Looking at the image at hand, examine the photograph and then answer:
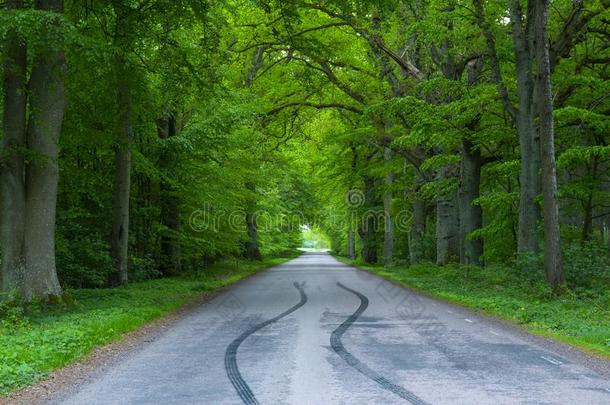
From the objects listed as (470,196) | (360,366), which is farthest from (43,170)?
(470,196)

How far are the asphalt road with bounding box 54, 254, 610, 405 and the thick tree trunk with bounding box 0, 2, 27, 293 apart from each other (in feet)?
12.2

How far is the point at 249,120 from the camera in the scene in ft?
75.8

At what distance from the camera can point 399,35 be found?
75.7 ft

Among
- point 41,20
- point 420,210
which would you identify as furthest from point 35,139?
point 420,210

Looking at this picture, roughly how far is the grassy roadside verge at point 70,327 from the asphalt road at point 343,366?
2.47 ft

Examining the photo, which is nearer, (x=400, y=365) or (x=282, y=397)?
(x=282, y=397)

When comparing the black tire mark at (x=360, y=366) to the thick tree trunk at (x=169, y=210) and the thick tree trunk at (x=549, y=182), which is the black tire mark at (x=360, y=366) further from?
the thick tree trunk at (x=169, y=210)

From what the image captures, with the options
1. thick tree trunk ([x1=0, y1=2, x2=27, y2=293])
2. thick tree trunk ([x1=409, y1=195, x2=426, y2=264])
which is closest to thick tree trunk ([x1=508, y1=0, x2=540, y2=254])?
thick tree trunk ([x1=0, y1=2, x2=27, y2=293])

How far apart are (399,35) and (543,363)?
1771cm

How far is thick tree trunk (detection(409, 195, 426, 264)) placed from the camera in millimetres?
31156

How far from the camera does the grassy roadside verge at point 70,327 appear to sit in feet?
23.9

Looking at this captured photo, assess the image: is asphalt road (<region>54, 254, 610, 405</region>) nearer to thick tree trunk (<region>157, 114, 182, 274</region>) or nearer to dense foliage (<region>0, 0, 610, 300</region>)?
dense foliage (<region>0, 0, 610, 300</region>)

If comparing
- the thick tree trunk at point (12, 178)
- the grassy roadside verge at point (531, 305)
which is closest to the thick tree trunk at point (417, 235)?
the grassy roadside verge at point (531, 305)

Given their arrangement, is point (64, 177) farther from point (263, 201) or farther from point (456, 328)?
point (263, 201)
